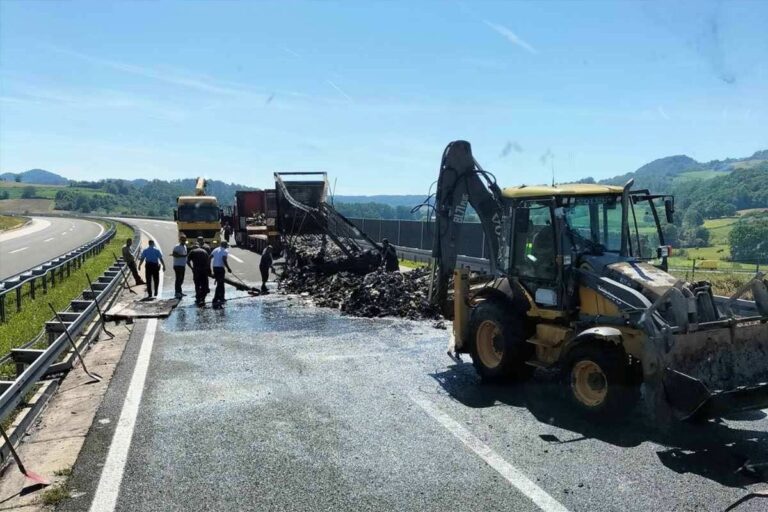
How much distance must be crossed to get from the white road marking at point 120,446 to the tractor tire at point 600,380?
4631 millimetres

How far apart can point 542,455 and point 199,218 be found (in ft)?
81.7

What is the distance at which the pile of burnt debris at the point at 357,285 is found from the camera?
14.6 meters

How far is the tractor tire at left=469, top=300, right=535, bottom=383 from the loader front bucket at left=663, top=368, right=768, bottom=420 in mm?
2288

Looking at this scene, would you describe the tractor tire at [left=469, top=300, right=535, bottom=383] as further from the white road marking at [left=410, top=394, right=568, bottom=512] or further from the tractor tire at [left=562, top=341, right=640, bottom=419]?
the white road marking at [left=410, top=394, right=568, bottom=512]

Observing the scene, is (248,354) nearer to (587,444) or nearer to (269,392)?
(269,392)

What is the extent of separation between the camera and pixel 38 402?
24.3 ft

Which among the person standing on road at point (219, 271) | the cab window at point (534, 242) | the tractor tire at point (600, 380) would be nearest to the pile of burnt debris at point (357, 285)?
the person standing on road at point (219, 271)

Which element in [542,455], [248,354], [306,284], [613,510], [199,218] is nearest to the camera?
[613,510]

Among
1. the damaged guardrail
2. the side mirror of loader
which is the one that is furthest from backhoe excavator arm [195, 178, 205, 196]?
the side mirror of loader

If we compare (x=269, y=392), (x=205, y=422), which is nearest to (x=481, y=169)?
(x=269, y=392)

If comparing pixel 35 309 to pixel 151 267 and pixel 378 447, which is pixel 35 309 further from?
pixel 378 447

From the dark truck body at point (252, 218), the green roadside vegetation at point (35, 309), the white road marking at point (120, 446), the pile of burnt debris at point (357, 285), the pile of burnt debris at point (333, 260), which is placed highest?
the dark truck body at point (252, 218)

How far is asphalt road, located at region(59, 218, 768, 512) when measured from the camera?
511cm

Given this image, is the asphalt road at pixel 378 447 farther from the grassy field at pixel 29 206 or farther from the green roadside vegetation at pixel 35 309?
the grassy field at pixel 29 206
